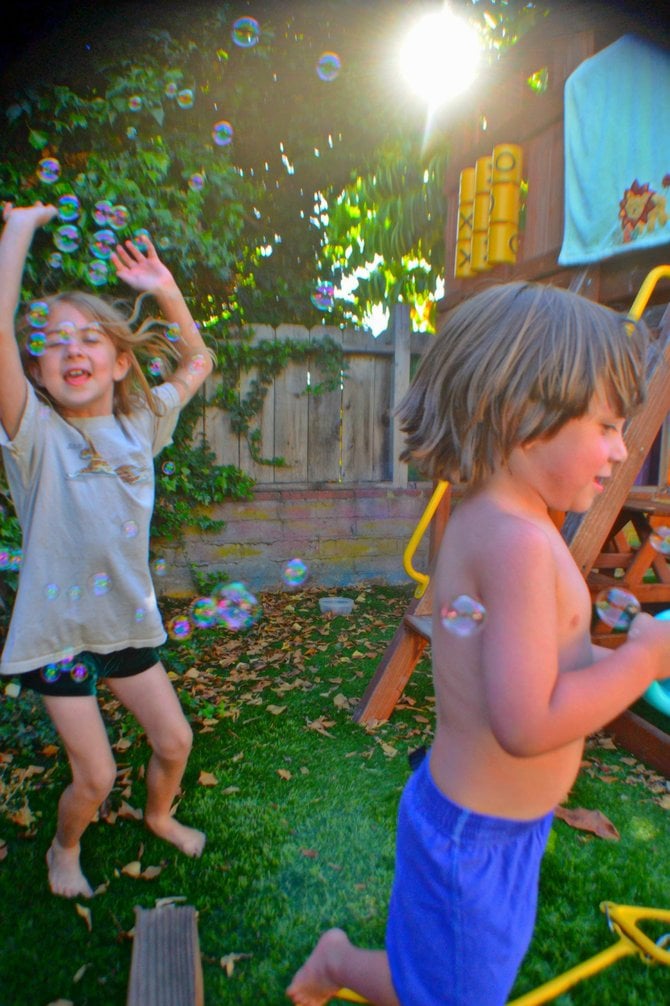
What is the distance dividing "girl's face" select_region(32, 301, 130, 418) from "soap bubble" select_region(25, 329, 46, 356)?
0.01 m

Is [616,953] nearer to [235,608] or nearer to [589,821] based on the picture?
[589,821]

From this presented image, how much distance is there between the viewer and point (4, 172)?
4090mm

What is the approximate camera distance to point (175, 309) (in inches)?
93.7

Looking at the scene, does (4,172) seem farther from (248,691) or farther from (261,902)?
(261,902)

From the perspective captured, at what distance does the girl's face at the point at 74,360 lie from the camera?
207cm

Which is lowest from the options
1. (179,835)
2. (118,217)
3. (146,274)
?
(179,835)

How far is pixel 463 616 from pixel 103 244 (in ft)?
12.2

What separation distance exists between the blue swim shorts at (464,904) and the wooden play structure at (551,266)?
191 cm

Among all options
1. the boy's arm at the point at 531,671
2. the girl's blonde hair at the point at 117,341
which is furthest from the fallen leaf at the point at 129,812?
the boy's arm at the point at 531,671

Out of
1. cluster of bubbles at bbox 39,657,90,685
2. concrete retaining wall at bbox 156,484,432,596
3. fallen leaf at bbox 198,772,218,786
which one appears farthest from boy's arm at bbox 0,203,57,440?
concrete retaining wall at bbox 156,484,432,596

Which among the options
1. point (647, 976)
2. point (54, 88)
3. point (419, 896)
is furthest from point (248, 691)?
point (54, 88)

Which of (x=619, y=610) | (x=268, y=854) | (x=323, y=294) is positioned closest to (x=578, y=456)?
(x=619, y=610)

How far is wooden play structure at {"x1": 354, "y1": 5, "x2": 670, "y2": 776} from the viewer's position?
9.60ft

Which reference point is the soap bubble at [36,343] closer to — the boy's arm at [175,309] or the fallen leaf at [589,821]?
the boy's arm at [175,309]
